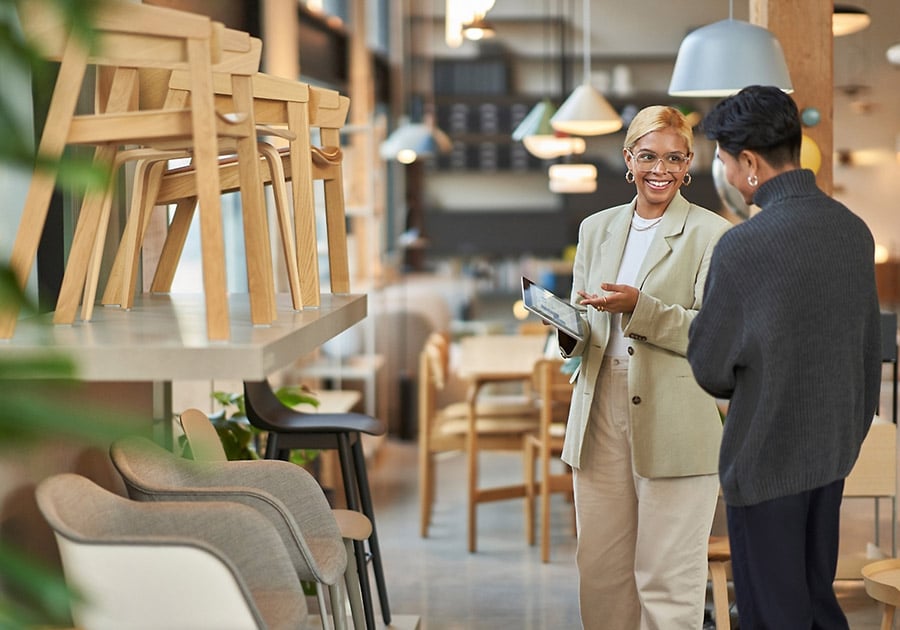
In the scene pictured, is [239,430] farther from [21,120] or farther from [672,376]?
[21,120]

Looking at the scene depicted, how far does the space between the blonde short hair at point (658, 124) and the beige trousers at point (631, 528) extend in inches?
22.4

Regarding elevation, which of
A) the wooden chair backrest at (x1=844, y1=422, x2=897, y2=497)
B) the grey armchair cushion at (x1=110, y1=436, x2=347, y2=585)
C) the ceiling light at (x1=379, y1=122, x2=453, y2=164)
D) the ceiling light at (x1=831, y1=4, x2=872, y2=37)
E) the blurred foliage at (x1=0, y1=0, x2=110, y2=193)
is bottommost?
the wooden chair backrest at (x1=844, y1=422, x2=897, y2=497)

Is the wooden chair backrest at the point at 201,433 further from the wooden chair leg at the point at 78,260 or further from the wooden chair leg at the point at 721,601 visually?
the wooden chair leg at the point at 721,601

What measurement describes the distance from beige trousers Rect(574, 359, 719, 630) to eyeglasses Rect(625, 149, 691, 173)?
50cm

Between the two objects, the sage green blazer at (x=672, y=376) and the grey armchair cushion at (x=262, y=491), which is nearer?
the grey armchair cushion at (x=262, y=491)

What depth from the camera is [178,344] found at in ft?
5.55

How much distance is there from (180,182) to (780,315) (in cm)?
132

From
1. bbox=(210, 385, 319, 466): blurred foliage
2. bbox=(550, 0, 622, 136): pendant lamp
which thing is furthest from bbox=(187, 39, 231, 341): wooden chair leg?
bbox=(550, 0, 622, 136): pendant lamp

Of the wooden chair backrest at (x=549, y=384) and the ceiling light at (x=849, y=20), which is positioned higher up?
the ceiling light at (x=849, y=20)

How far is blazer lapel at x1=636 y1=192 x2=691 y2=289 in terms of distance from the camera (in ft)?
9.23

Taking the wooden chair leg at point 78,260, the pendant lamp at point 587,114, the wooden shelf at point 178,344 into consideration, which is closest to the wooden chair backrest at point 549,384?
the pendant lamp at point 587,114

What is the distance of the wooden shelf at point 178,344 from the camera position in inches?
65.4

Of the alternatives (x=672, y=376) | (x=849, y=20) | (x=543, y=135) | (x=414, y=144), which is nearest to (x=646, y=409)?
(x=672, y=376)

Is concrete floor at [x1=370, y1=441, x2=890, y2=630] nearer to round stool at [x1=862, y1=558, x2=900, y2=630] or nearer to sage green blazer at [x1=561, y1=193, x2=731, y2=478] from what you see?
round stool at [x1=862, y1=558, x2=900, y2=630]
